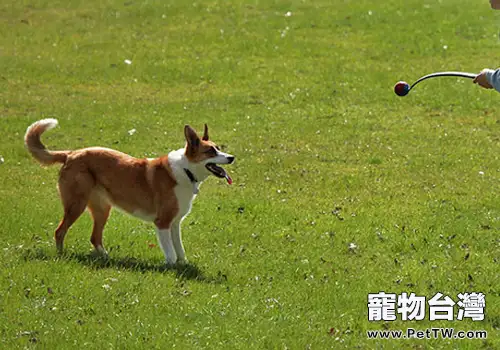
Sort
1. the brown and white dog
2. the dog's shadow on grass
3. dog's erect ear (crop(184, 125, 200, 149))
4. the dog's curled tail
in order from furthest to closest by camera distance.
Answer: the dog's curled tail, the brown and white dog, dog's erect ear (crop(184, 125, 200, 149)), the dog's shadow on grass

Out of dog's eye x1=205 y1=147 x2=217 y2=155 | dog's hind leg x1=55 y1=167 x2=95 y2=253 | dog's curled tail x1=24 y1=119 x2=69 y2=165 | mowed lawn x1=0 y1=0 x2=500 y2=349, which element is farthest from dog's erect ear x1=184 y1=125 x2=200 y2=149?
dog's curled tail x1=24 y1=119 x2=69 y2=165

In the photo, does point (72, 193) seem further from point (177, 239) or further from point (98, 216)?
point (177, 239)

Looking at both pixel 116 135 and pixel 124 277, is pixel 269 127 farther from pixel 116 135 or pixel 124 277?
pixel 124 277

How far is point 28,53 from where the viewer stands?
23.1 meters

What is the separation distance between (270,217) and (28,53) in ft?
41.7

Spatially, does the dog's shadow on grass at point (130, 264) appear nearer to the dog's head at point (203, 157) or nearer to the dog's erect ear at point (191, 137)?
the dog's head at point (203, 157)

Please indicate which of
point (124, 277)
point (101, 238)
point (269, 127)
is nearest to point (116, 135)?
point (269, 127)

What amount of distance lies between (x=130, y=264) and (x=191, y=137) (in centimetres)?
144

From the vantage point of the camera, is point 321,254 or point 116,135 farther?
point 116,135

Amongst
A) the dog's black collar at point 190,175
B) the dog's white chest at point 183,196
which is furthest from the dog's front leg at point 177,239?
the dog's black collar at point 190,175

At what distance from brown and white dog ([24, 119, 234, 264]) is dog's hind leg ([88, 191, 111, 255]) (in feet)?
0.03

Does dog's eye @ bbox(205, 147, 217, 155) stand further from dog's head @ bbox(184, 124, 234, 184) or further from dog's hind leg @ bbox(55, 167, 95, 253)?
dog's hind leg @ bbox(55, 167, 95, 253)

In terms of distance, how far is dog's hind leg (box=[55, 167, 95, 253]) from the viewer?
10.1 m

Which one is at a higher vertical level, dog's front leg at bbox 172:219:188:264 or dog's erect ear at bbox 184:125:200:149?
dog's erect ear at bbox 184:125:200:149
